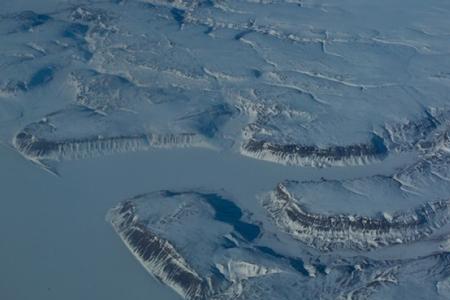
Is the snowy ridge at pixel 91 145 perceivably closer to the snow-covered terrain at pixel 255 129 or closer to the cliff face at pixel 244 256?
the snow-covered terrain at pixel 255 129

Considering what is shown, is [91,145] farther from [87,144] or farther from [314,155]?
[314,155]

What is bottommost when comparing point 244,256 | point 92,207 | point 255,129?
point 92,207

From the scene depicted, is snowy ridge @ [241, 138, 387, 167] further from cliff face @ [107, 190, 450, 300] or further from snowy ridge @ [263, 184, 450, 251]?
snowy ridge @ [263, 184, 450, 251]

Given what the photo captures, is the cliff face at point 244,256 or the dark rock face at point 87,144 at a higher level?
the cliff face at point 244,256

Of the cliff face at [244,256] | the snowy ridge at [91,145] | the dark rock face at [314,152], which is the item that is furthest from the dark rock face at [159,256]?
the dark rock face at [314,152]

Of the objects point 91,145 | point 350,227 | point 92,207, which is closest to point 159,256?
point 92,207

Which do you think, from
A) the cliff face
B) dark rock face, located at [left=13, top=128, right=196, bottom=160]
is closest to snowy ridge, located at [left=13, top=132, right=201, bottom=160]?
dark rock face, located at [left=13, top=128, right=196, bottom=160]
